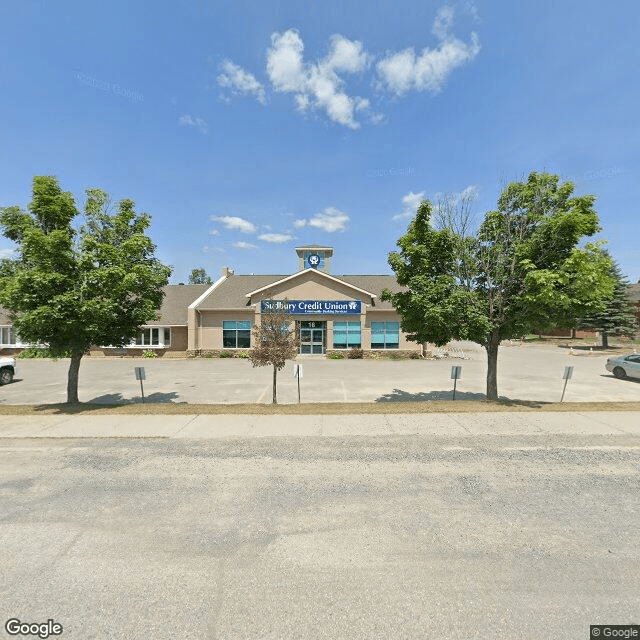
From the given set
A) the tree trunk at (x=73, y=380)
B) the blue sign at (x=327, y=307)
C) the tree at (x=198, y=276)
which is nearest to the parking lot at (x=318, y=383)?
the tree trunk at (x=73, y=380)

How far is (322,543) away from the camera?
418 centimetres

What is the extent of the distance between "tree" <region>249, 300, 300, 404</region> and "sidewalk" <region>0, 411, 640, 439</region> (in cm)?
252

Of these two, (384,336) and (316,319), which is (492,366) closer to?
(384,336)

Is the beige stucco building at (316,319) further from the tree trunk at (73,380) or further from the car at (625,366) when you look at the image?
the tree trunk at (73,380)

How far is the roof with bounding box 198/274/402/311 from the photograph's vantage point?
32125 millimetres

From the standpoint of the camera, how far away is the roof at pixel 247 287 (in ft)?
105

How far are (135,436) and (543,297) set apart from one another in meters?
12.1

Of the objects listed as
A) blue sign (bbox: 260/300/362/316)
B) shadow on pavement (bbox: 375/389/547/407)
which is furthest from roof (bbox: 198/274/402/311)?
shadow on pavement (bbox: 375/389/547/407)

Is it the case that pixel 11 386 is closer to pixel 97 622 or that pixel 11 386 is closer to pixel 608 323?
pixel 97 622

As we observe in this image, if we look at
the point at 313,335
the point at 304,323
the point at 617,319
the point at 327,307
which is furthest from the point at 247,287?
the point at 617,319

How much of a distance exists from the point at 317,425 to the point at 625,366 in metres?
20.5

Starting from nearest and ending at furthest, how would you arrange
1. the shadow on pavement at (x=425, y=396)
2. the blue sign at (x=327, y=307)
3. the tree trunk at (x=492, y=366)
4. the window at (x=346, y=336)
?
the tree trunk at (x=492, y=366) → the shadow on pavement at (x=425, y=396) → the blue sign at (x=327, y=307) → the window at (x=346, y=336)

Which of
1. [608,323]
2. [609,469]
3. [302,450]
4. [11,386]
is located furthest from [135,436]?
[608,323]

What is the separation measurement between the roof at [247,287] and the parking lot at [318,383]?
7580 millimetres
